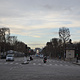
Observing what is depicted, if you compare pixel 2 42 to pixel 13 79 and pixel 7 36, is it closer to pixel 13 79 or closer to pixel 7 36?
pixel 7 36

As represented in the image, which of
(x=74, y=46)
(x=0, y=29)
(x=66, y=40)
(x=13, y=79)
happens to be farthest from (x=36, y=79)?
(x=74, y=46)

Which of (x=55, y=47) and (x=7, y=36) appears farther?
(x=55, y=47)

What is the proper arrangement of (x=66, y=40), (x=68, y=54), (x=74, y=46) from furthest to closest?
(x=74, y=46) < (x=68, y=54) < (x=66, y=40)

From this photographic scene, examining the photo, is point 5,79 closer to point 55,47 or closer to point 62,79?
point 62,79

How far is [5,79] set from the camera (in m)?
14.4

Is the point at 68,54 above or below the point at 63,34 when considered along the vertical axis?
below

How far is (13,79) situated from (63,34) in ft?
222

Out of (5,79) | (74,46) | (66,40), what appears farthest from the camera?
(74,46)

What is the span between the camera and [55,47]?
112 meters

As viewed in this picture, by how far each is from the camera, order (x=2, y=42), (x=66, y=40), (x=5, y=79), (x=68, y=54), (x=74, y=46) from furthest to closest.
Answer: (x=74, y=46)
(x=68, y=54)
(x=2, y=42)
(x=66, y=40)
(x=5, y=79)

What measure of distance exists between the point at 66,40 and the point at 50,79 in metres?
65.9

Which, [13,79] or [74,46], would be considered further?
[74,46]

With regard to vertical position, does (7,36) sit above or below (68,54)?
above


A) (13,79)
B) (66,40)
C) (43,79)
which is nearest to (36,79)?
(43,79)
